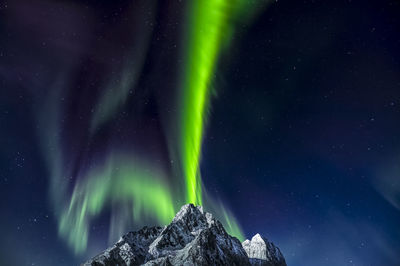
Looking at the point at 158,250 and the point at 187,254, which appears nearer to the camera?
the point at 187,254

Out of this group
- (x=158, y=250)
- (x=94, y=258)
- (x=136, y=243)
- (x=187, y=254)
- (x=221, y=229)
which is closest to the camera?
(x=187, y=254)

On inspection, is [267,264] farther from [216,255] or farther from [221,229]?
[216,255]

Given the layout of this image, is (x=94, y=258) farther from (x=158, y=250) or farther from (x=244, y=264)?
(x=244, y=264)

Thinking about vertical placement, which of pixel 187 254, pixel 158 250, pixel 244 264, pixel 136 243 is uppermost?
pixel 136 243

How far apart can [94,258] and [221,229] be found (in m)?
88.2

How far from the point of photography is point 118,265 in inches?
5866

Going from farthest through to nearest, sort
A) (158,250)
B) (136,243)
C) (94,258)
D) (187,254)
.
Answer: (136,243) < (158,250) < (94,258) < (187,254)

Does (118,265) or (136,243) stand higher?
(136,243)

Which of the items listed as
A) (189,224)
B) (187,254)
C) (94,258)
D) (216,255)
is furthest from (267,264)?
(94,258)

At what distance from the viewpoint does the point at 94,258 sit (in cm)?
14788

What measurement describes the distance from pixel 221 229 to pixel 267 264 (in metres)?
47.4

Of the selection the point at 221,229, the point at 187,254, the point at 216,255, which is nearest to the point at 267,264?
the point at 221,229

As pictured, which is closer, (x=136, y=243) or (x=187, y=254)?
(x=187, y=254)

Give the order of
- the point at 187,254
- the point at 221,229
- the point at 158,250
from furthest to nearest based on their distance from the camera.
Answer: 1. the point at 221,229
2. the point at 158,250
3. the point at 187,254
